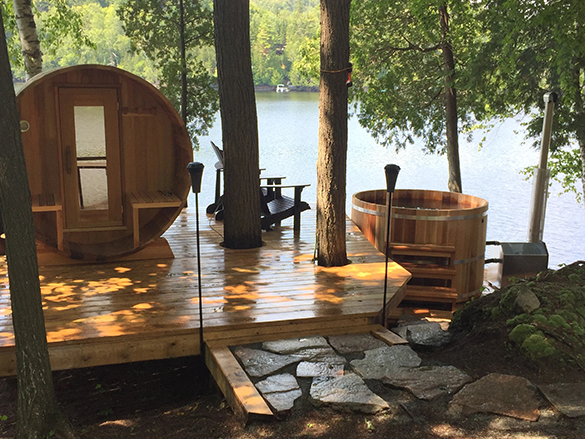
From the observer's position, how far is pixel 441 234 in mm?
7141

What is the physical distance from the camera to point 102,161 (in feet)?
21.3

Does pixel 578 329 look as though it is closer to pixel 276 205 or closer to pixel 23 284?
pixel 23 284

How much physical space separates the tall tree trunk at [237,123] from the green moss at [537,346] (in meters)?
3.50

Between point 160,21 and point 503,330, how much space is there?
912 centimetres

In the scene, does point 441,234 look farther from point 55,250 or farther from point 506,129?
point 506,129

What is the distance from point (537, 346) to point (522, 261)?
370cm

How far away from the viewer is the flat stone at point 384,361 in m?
4.15

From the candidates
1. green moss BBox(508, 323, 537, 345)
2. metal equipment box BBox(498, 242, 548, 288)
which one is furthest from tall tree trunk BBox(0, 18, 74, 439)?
metal equipment box BBox(498, 242, 548, 288)

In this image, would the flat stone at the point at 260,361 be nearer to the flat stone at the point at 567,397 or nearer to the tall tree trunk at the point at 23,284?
the tall tree trunk at the point at 23,284

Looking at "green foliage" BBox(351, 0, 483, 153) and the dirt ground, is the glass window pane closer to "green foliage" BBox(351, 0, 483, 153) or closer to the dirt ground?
the dirt ground

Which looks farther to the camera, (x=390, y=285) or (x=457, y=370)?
(x=390, y=285)

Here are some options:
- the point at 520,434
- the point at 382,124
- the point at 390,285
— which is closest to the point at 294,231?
the point at 390,285

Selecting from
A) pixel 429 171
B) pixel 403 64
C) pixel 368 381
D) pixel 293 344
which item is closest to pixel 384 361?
pixel 368 381

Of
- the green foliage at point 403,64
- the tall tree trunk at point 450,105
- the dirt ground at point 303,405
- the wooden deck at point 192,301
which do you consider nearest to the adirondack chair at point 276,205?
the wooden deck at point 192,301
